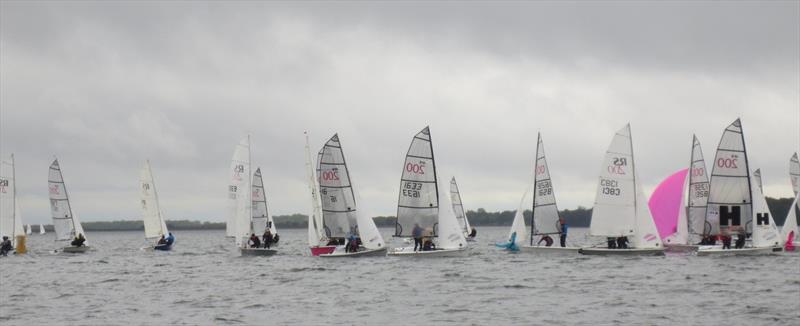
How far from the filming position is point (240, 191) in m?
57.2

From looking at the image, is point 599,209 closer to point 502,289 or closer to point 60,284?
point 502,289

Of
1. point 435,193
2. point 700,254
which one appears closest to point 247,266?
point 435,193

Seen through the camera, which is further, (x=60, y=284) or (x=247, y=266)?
(x=247, y=266)

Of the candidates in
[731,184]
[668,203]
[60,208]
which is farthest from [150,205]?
[731,184]

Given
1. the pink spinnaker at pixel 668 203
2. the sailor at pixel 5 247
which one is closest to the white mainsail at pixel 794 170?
the pink spinnaker at pixel 668 203

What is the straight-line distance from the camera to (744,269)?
36594 millimetres

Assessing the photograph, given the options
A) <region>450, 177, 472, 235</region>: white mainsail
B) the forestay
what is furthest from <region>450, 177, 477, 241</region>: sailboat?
the forestay

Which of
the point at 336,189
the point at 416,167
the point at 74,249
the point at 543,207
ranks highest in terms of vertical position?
the point at 416,167

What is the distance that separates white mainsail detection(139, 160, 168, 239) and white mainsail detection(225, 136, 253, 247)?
5.21 metres

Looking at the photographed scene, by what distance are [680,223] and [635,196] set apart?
627 centimetres

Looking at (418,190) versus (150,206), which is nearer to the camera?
(418,190)

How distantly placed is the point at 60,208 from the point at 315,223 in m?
19.6

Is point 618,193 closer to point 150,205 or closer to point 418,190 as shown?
point 418,190

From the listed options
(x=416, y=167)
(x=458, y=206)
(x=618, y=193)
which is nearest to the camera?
(x=416, y=167)
